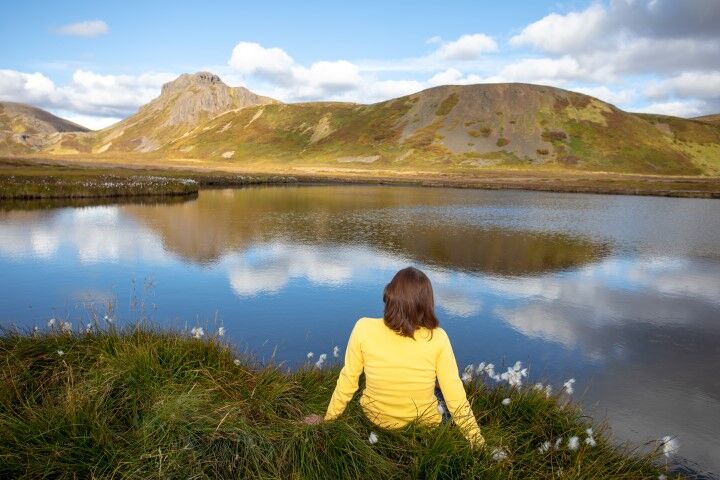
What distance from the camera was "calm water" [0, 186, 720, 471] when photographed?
32.7 ft

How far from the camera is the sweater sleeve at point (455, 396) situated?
486cm

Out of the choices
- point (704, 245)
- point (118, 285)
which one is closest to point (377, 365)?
point (118, 285)

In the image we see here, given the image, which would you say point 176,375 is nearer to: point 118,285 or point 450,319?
point 450,319

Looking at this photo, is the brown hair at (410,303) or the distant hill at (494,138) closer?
the brown hair at (410,303)

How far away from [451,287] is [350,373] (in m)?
11.8

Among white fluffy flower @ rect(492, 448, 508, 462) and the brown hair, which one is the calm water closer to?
white fluffy flower @ rect(492, 448, 508, 462)

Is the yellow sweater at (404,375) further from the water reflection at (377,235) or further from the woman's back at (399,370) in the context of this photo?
the water reflection at (377,235)

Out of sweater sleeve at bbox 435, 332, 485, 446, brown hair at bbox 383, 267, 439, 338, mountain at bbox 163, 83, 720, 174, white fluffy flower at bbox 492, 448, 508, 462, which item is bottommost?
white fluffy flower at bbox 492, 448, 508, 462

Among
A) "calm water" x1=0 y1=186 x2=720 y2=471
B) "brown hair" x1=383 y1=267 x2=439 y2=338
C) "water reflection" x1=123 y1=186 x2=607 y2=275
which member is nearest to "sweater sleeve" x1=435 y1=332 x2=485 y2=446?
"brown hair" x1=383 y1=267 x2=439 y2=338

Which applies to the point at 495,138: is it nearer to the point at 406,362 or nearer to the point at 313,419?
the point at 313,419

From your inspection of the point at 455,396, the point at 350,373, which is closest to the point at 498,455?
the point at 455,396

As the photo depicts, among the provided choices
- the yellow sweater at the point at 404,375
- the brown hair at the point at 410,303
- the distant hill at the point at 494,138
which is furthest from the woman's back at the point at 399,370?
the distant hill at the point at 494,138

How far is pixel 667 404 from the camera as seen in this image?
340 inches

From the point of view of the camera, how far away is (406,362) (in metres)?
4.92
